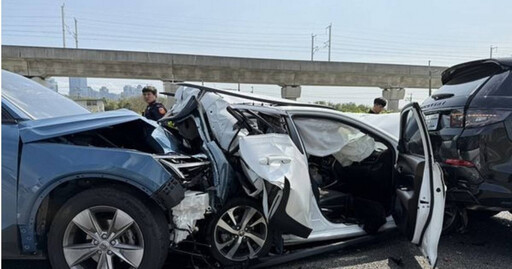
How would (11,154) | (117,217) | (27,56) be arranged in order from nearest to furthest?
(11,154), (117,217), (27,56)

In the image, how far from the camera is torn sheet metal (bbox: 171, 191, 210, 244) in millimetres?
2783

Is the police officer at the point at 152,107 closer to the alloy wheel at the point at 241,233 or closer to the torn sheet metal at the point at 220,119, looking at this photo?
the torn sheet metal at the point at 220,119

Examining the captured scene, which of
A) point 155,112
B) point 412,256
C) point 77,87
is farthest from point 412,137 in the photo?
point 77,87

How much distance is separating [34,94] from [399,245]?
12.6 ft

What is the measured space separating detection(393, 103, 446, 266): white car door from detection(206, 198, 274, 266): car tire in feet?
3.98

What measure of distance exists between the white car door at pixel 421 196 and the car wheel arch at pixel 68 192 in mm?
2092

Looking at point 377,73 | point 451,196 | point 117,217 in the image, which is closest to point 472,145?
point 451,196

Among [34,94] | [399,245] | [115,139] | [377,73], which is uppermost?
[377,73]

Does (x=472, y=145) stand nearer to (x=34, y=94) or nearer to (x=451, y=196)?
(x=451, y=196)

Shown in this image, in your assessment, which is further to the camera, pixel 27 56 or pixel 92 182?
pixel 27 56

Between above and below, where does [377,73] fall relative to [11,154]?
above

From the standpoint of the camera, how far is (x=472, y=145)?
3.18 m

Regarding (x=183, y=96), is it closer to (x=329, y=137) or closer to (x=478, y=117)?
(x=329, y=137)

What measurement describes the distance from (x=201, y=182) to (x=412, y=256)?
2135 millimetres
